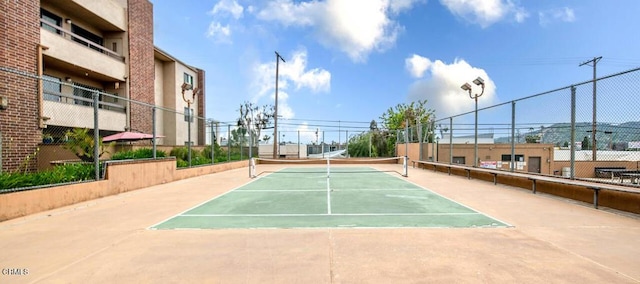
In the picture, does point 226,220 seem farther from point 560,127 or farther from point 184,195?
point 560,127

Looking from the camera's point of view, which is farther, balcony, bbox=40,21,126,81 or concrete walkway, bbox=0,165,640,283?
balcony, bbox=40,21,126,81

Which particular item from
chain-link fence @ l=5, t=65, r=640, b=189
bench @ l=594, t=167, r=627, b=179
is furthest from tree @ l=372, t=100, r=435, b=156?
bench @ l=594, t=167, r=627, b=179

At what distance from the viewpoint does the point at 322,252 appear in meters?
4.54

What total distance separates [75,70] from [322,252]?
67.5 feet

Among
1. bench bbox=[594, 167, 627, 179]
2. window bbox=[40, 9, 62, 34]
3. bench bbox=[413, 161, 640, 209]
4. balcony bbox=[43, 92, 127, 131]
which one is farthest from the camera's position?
window bbox=[40, 9, 62, 34]

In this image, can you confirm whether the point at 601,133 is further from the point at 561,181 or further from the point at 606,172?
the point at 606,172

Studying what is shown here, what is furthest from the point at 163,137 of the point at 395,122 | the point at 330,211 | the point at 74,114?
the point at 395,122

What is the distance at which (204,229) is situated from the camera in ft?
19.2

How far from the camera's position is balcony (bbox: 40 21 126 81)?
1656 centimetres

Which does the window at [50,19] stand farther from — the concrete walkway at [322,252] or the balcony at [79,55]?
the concrete walkway at [322,252]

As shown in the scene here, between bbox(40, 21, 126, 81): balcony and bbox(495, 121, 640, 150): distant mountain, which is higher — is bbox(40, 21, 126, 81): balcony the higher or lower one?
the higher one

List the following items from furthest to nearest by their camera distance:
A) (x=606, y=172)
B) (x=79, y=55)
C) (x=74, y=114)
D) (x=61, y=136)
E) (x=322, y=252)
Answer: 1. (x=79, y=55)
2. (x=74, y=114)
3. (x=61, y=136)
4. (x=606, y=172)
5. (x=322, y=252)

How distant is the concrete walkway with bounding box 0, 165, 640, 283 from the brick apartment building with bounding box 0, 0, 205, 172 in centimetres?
448

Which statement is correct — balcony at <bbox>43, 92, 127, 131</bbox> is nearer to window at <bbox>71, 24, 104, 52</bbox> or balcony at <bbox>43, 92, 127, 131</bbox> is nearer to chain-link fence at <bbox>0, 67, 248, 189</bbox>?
chain-link fence at <bbox>0, 67, 248, 189</bbox>
